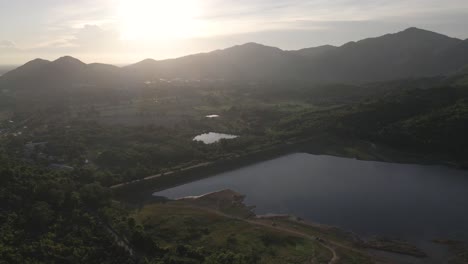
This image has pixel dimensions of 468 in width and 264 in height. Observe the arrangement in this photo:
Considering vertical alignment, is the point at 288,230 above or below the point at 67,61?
below

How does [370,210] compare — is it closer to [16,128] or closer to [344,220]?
[344,220]

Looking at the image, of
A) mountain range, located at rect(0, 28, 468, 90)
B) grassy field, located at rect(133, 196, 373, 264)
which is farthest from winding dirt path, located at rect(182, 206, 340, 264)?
mountain range, located at rect(0, 28, 468, 90)

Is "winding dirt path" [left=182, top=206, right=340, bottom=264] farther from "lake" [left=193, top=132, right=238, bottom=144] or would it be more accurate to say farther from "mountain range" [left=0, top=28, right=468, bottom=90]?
"mountain range" [left=0, top=28, right=468, bottom=90]

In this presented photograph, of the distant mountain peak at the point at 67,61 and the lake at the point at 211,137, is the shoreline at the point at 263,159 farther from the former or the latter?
the distant mountain peak at the point at 67,61

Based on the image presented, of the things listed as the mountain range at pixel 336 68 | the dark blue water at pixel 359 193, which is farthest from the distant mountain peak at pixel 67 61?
the dark blue water at pixel 359 193

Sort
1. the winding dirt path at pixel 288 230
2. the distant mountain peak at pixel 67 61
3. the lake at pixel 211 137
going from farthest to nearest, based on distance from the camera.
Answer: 1. the distant mountain peak at pixel 67 61
2. the lake at pixel 211 137
3. the winding dirt path at pixel 288 230

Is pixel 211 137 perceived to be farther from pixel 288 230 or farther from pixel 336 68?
pixel 336 68

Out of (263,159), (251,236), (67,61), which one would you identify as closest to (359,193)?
(251,236)
